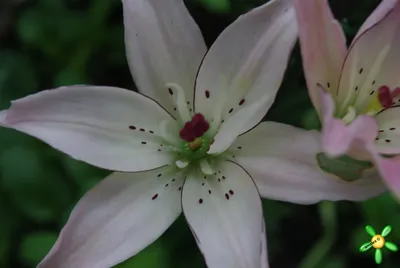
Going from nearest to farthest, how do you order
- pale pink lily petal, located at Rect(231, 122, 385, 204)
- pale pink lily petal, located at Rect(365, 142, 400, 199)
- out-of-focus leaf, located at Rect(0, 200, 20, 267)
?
pale pink lily petal, located at Rect(365, 142, 400, 199) → pale pink lily petal, located at Rect(231, 122, 385, 204) → out-of-focus leaf, located at Rect(0, 200, 20, 267)

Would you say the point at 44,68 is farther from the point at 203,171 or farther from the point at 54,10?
the point at 203,171

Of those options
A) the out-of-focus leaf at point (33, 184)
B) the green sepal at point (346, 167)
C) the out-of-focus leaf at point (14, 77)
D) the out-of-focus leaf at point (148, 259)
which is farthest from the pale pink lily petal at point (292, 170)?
the out-of-focus leaf at point (14, 77)

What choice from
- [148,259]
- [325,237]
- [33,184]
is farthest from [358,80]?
[33,184]

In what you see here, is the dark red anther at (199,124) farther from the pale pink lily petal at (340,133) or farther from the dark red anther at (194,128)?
the pale pink lily petal at (340,133)

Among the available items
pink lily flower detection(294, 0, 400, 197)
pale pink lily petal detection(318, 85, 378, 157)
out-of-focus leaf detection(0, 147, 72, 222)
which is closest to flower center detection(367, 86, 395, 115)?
pink lily flower detection(294, 0, 400, 197)

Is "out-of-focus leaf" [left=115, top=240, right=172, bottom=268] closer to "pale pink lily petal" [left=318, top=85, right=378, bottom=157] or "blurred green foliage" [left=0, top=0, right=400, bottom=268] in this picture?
"blurred green foliage" [left=0, top=0, right=400, bottom=268]

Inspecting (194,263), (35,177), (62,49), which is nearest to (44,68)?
(62,49)

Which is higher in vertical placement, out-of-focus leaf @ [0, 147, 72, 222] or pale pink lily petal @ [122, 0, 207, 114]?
pale pink lily petal @ [122, 0, 207, 114]
